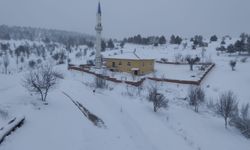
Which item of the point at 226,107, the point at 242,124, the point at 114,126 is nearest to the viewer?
the point at 114,126

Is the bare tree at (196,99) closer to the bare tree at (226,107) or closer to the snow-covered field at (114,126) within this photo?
the snow-covered field at (114,126)

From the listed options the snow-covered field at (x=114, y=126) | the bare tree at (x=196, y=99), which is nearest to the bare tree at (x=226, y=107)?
the snow-covered field at (x=114, y=126)

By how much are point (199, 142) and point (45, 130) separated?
9.16 metres

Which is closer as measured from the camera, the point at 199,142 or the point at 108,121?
the point at 199,142

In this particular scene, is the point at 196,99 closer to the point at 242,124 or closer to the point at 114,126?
the point at 242,124

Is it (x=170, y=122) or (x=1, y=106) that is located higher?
(x=1, y=106)

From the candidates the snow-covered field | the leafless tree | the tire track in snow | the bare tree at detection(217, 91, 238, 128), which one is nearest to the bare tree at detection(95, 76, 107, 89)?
the snow-covered field

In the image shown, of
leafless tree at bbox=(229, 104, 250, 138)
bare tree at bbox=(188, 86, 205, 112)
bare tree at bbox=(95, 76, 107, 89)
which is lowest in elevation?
leafless tree at bbox=(229, 104, 250, 138)

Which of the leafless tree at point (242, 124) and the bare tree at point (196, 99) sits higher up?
the bare tree at point (196, 99)

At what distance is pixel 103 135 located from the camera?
47.2ft

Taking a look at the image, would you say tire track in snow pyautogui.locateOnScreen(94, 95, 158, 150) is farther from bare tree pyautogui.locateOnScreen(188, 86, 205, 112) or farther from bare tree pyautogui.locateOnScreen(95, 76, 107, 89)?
bare tree pyautogui.locateOnScreen(95, 76, 107, 89)

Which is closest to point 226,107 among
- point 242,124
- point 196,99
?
point 242,124

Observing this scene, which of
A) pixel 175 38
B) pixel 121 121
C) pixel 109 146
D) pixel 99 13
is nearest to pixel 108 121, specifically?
pixel 121 121

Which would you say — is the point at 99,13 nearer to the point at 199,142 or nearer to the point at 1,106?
the point at 1,106
